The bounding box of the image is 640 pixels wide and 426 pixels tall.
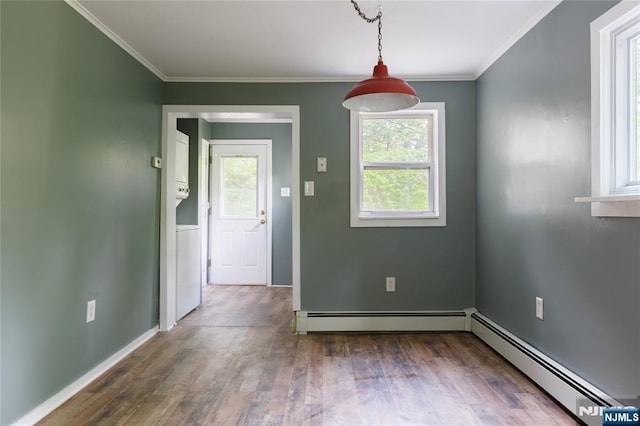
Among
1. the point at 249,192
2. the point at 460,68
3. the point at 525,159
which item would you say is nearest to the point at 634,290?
the point at 525,159

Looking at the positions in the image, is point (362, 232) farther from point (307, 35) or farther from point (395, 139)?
point (307, 35)

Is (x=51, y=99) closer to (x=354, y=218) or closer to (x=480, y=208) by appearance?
(x=354, y=218)

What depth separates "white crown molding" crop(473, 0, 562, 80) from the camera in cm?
215

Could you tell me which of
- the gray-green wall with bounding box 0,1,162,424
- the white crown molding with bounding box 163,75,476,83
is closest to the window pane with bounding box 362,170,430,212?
the white crown molding with bounding box 163,75,476,83

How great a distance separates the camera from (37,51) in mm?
1866

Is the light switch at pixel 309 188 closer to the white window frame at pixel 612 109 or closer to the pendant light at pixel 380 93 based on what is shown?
the pendant light at pixel 380 93

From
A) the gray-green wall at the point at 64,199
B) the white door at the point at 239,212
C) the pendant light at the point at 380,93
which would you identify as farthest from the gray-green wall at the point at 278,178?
the pendant light at the point at 380,93

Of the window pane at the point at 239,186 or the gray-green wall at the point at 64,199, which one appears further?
the window pane at the point at 239,186

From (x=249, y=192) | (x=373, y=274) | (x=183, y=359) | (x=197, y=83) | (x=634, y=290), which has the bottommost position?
(x=183, y=359)

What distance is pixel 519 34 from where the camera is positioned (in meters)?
2.49

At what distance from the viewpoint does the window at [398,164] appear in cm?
339

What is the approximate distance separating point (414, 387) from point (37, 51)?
281 centimetres

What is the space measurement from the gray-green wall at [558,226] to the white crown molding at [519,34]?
0.04 metres

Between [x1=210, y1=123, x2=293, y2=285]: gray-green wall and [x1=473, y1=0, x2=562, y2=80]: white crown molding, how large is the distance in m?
2.90
